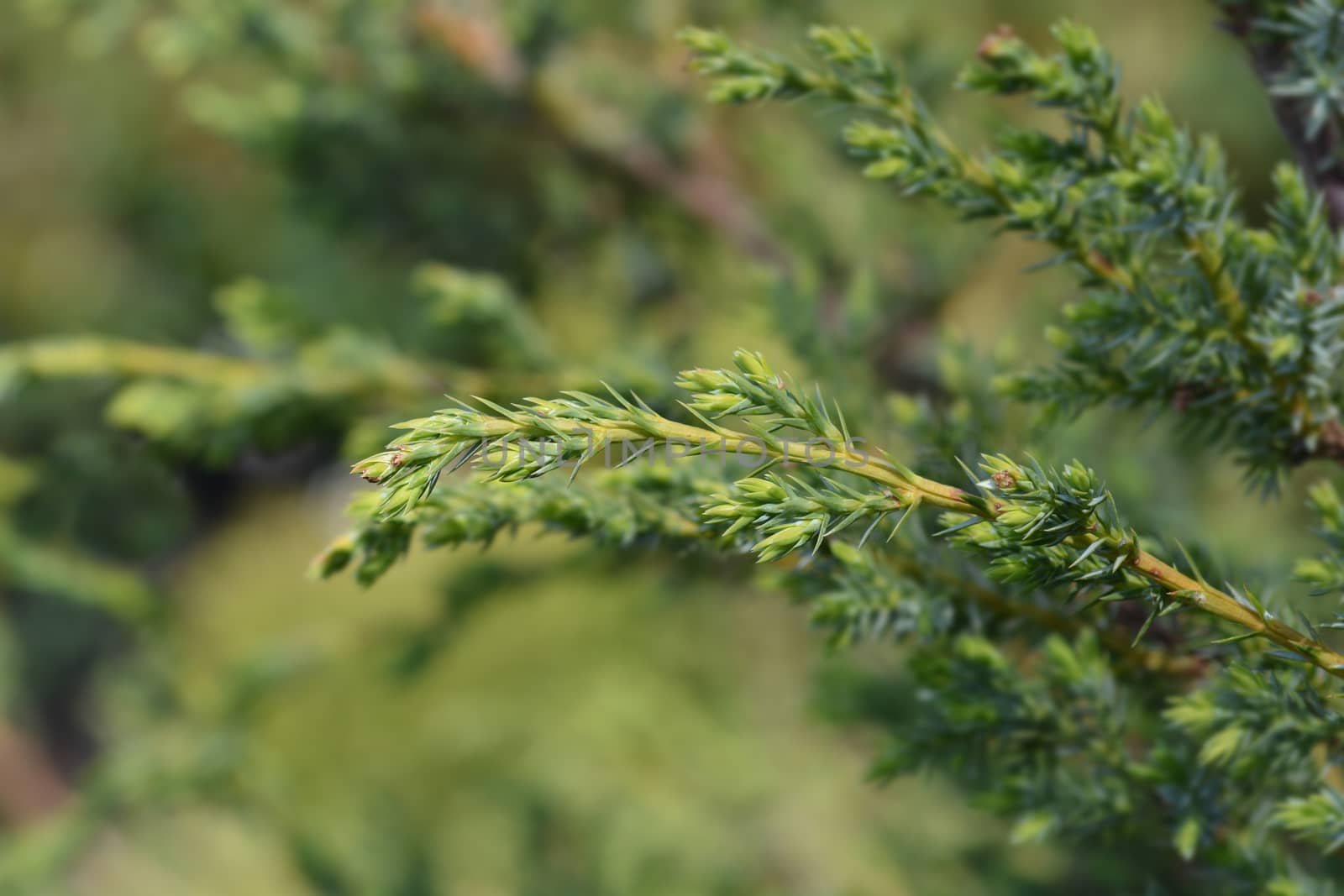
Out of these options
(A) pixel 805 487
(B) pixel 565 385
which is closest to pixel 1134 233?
(A) pixel 805 487

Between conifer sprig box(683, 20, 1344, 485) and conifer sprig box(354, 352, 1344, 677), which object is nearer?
conifer sprig box(354, 352, 1344, 677)

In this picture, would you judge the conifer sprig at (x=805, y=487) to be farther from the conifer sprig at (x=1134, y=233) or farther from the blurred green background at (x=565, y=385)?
the blurred green background at (x=565, y=385)

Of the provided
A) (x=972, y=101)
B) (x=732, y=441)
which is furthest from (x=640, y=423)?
(x=972, y=101)

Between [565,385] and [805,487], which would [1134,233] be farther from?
[565,385]

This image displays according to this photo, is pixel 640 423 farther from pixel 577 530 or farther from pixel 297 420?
pixel 297 420

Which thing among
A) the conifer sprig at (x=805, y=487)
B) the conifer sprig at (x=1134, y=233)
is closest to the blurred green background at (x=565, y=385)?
the conifer sprig at (x=1134, y=233)

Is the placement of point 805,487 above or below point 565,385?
above

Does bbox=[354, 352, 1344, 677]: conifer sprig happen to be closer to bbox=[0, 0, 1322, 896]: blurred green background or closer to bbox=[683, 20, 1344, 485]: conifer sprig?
bbox=[683, 20, 1344, 485]: conifer sprig

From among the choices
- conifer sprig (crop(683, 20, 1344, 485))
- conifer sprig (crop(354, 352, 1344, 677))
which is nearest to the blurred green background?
conifer sprig (crop(683, 20, 1344, 485))
